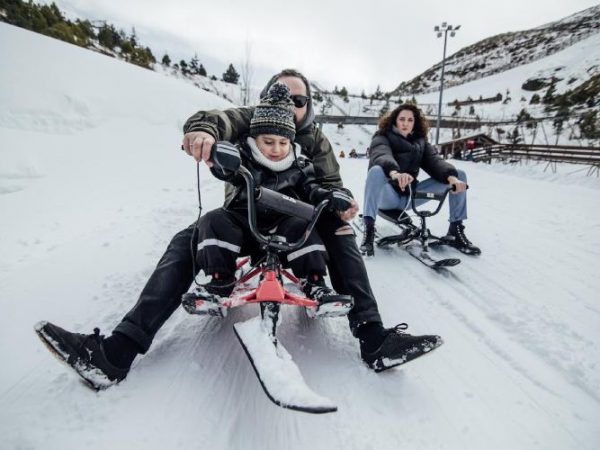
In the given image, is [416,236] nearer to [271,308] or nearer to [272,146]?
[272,146]

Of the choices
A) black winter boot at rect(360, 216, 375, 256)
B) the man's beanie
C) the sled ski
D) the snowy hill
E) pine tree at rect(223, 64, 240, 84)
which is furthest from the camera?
pine tree at rect(223, 64, 240, 84)

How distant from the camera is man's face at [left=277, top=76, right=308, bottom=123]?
222cm

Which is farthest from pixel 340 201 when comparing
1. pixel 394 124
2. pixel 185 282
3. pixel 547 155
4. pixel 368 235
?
pixel 547 155

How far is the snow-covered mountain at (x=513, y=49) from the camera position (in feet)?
163

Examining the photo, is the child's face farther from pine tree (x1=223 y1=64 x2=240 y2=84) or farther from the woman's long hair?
pine tree (x1=223 y1=64 x2=240 y2=84)

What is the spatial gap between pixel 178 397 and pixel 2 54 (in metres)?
6.04

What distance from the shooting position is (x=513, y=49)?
5716 centimetres

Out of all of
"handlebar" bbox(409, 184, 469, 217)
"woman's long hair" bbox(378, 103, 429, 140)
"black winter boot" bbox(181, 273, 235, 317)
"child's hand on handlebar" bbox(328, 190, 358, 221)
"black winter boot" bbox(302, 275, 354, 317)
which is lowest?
"black winter boot" bbox(302, 275, 354, 317)

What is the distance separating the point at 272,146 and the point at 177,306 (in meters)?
0.95

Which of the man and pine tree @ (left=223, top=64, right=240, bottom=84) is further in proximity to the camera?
pine tree @ (left=223, top=64, right=240, bottom=84)

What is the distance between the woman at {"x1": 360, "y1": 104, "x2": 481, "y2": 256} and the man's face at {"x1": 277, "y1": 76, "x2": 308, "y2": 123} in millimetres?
919

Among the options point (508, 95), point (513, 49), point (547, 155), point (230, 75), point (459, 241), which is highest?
point (513, 49)

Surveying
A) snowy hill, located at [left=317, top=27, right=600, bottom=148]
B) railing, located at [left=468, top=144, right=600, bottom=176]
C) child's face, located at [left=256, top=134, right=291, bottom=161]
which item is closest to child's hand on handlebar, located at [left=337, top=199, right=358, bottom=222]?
child's face, located at [left=256, top=134, right=291, bottom=161]

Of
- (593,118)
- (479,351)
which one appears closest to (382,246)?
(479,351)
